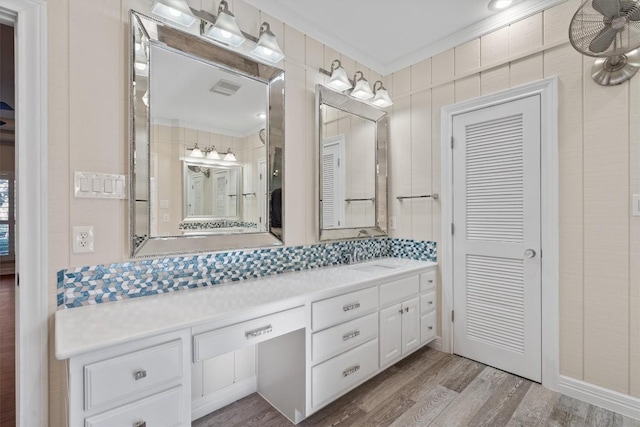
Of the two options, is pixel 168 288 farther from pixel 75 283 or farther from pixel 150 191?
pixel 150 191

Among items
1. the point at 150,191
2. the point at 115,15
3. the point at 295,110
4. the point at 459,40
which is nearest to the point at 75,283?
the point at 150,191

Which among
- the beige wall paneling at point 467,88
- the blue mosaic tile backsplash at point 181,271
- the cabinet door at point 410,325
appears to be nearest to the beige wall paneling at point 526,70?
the beige wall paneling at point 467,88

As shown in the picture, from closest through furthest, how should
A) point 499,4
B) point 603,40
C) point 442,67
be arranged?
point 603,40 < point 499,4 < point 442,67

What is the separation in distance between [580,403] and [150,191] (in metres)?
2.89

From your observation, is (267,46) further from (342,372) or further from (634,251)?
(634,251)

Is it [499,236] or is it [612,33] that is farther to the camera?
[499,236]

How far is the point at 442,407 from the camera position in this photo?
1.93 metres

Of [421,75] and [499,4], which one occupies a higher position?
[499,4]

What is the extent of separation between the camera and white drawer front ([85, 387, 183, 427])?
1097 millimetres

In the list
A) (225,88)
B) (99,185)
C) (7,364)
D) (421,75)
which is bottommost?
(7,364)

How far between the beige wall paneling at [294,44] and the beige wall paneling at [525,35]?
5.11 ft

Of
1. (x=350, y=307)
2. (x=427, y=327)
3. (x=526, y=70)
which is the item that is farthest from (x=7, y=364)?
(x=526, y=70)

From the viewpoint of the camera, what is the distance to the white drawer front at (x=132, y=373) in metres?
1.07

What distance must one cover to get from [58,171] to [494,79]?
9.36 feet
